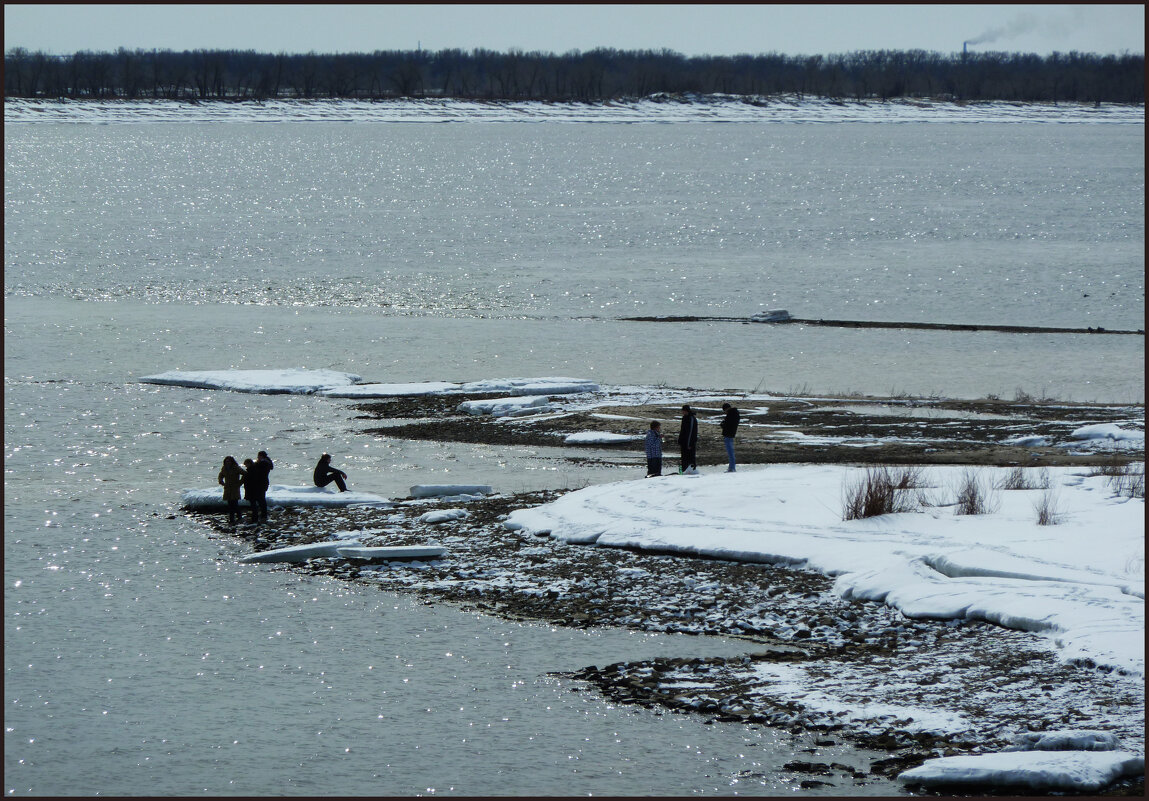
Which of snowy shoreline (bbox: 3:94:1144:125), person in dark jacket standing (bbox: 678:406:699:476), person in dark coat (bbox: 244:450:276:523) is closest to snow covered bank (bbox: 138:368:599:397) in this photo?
person in dark jacket standing (bbox: 678:406:699:476)

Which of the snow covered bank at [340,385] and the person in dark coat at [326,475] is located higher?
the person in dark coat at [326,475]

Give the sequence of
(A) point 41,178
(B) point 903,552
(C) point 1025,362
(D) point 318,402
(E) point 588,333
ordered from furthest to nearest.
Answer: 1. (A) point 41,178
2. (E) point 588,333
3. (C) point 1025,362
4. (D) point 318,402
5. (B) point 903,552

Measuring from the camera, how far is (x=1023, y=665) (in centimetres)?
1321

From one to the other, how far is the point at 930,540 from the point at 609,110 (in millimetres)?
172775

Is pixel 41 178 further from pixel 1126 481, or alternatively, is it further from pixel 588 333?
pixel 1126 481

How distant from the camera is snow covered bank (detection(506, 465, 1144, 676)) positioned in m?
14.2

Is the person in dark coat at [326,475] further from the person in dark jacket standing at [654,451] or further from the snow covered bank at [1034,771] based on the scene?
the snow covered bank at [1034,771]

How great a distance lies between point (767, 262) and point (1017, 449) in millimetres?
37777

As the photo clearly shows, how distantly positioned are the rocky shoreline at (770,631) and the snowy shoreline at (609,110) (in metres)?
155

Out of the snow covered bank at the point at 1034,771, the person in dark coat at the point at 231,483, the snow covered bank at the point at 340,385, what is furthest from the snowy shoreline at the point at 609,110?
the snow covered bank at the point at 1034,771

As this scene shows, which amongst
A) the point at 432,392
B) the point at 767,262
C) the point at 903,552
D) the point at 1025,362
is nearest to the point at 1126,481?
the point at 903,552

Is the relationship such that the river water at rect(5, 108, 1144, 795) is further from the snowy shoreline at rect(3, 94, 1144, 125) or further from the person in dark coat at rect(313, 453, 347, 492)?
the snowy shoreline at rect(3, 94, 1144, 125)

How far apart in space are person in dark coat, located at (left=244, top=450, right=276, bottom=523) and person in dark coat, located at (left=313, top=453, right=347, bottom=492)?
1.03m

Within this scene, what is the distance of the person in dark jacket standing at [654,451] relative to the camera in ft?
70.8
